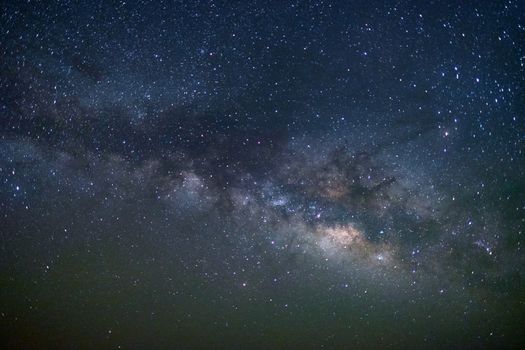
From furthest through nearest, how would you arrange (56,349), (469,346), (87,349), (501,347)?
(469,346) → (501,347) → (87,349) → (56,349)

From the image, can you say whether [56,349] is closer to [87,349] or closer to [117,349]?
[87,349]

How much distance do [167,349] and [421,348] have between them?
1765 inches

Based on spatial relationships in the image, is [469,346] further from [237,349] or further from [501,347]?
[237,349]

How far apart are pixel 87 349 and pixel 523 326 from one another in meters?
50.5

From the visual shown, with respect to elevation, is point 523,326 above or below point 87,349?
above

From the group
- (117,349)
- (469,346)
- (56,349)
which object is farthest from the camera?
(469,346)

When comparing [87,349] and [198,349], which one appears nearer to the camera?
[87,349]

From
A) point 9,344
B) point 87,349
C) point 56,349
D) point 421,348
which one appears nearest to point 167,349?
point 87,349

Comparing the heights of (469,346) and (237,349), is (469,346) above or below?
above

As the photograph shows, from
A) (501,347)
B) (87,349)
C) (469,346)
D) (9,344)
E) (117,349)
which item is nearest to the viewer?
(9,344)

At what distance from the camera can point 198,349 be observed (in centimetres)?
4769

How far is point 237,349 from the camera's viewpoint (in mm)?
48781

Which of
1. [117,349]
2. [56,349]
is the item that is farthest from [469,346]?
[56,349]

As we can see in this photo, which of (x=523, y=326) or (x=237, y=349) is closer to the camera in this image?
(x=523, y=326)
